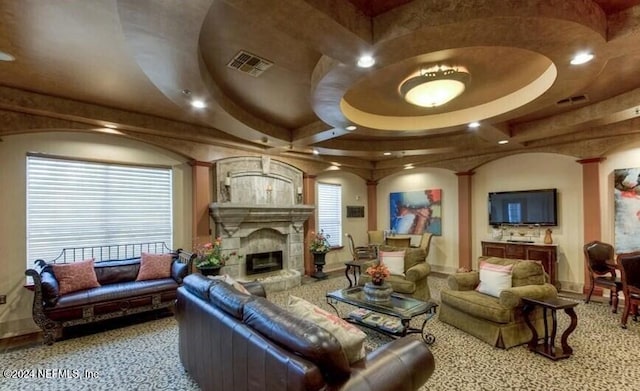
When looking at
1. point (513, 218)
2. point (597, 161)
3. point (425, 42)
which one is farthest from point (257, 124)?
point (597, 161)

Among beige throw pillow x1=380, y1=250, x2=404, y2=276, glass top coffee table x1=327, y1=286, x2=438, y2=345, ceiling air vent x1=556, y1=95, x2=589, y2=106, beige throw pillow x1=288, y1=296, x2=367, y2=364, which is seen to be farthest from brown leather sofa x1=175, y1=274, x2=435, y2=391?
ceiling air vent x1=556, y1=95, x2=589, y2=106

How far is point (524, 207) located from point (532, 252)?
92 centimetres

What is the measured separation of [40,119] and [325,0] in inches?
163

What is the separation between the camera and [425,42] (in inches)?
88.6

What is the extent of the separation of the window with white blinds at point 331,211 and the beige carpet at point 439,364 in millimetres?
4184

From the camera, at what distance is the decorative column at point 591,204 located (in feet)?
A: 17.1

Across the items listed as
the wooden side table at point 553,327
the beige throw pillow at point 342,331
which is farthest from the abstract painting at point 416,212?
the beige throw pillow at point 342,331

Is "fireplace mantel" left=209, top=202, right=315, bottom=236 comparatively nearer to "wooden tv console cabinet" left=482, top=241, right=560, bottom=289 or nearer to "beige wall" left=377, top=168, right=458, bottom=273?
"beige wall" left=377, top=168, right=458, bottom=273

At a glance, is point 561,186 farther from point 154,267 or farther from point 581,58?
point 154,267

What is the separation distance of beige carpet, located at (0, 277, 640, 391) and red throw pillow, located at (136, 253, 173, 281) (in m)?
0.79

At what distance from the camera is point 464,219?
6926 millimetres

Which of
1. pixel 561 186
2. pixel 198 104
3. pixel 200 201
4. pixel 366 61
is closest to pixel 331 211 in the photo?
pixel 200 201

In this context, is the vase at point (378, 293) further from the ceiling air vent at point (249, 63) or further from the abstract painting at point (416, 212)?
the abstract painting at point (416, 212)

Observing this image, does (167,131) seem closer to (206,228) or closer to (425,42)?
(206,228)
